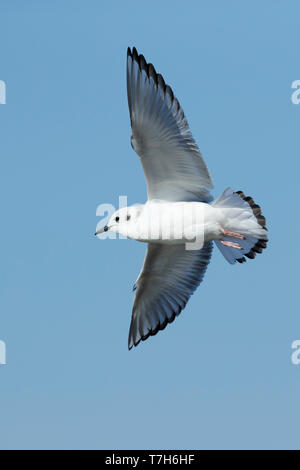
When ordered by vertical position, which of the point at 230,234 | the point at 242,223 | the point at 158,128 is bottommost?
the point at 230,234

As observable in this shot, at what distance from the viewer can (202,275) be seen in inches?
498

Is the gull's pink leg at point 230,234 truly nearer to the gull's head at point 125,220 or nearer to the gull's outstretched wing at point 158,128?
the gull's outstretched wing at point 158,128

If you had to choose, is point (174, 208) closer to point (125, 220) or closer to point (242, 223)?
point (125, 220)

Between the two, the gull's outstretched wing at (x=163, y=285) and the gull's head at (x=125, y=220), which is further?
the gull's outstretched wing at (x=163, y=285)

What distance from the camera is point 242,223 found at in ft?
38.5

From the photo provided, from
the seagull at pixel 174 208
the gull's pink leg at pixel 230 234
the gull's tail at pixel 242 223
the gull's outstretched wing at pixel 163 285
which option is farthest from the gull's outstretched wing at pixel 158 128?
the gull's outstretched wing at pixel 163 285

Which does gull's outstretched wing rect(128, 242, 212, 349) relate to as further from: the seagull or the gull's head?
the gull's head

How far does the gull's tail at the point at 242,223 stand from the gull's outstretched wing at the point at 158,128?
426 mm

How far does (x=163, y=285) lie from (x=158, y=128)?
2.41 metres

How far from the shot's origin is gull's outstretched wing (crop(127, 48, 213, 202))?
36.6 feet

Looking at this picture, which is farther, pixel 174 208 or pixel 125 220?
pixel 125 220

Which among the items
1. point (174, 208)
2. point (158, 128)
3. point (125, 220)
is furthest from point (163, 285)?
point (158, 128)

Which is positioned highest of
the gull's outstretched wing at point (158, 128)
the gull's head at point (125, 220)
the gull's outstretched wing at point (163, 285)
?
the gull's outstretched wing at point (158, 128)

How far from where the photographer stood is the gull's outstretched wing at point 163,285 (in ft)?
41.2
